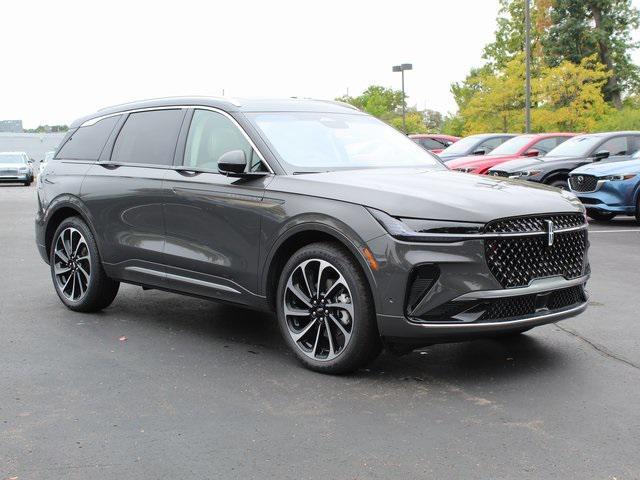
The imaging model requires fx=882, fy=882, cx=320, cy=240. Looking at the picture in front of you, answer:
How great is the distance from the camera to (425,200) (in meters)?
5.03

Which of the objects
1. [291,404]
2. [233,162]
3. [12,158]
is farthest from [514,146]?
[12,158]

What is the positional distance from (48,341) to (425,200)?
309 cm

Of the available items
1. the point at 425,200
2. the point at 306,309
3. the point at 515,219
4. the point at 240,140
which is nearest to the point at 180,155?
the point at 240,140

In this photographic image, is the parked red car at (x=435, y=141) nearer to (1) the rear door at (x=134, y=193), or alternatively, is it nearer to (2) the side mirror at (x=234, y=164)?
(1) the rear door at (x=134, y=193)

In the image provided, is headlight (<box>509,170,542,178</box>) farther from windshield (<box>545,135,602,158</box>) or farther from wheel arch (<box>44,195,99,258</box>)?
wheel arch (<box>44,195,99,258</box>)

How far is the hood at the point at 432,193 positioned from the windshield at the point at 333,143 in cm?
25

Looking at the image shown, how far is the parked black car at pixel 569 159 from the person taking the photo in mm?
16672

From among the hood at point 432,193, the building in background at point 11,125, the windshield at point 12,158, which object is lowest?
the windshield at point 12,158

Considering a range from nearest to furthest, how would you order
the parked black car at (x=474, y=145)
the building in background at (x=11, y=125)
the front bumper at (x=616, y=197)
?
1. the front bumper at (x=616, y=197)
2. the parked black car at (x=474, y=145)
3. the building in background at (x=11, y=125)

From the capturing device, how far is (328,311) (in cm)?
536

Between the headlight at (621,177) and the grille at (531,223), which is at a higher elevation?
the grille at (531,223)

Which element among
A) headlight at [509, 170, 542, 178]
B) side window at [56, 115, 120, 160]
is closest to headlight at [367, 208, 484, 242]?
side window at [56, 115, 120, 160]

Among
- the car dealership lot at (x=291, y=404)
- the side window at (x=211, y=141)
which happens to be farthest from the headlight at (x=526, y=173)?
the side window at (x=211, y=141)

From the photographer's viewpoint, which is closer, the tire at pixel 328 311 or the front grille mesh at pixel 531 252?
the front grille mesh at pixel 531 252
